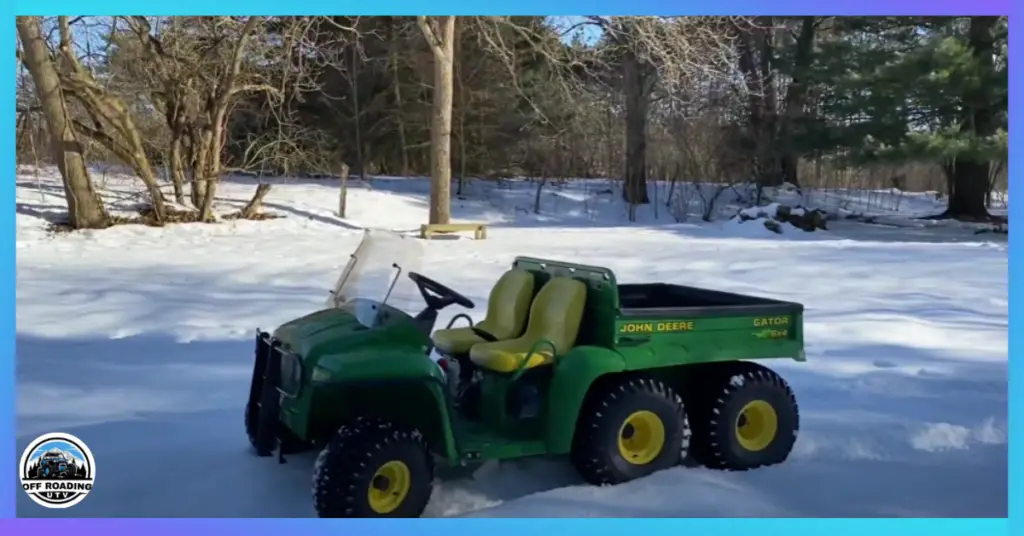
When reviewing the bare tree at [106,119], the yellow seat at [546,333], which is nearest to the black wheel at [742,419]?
the yellow seat at [546,333]

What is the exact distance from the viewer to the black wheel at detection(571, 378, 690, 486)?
326 centimetres

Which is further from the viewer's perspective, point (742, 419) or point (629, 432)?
point (742, 419)

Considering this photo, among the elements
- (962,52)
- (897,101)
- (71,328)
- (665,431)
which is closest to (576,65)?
(897,101)

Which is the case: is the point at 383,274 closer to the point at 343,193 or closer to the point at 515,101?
the point at 515,101

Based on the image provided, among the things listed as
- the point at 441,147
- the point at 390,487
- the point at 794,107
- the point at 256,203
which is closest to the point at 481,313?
the point at 390,487

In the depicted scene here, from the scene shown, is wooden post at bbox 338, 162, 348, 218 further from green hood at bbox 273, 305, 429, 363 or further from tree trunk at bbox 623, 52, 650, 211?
green hood at bbox 273, 305, 429, 363

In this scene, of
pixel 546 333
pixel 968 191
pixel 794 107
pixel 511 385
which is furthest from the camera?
pixel 794 107

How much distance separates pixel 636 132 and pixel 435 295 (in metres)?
6.41

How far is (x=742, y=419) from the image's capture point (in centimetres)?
358

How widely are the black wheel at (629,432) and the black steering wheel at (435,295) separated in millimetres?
592

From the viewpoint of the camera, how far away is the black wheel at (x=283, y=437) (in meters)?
3.22

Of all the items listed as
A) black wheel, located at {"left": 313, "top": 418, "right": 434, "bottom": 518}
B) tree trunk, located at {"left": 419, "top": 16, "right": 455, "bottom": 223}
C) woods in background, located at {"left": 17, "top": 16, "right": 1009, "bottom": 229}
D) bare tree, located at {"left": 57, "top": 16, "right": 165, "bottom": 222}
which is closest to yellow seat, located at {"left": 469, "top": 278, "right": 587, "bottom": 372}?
black wheel, located at {"left": 313, "top": 418, "right": 434, "bottom": 518}

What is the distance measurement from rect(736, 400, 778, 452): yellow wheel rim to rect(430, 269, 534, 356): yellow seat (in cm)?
92

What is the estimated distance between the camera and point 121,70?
340 inches
